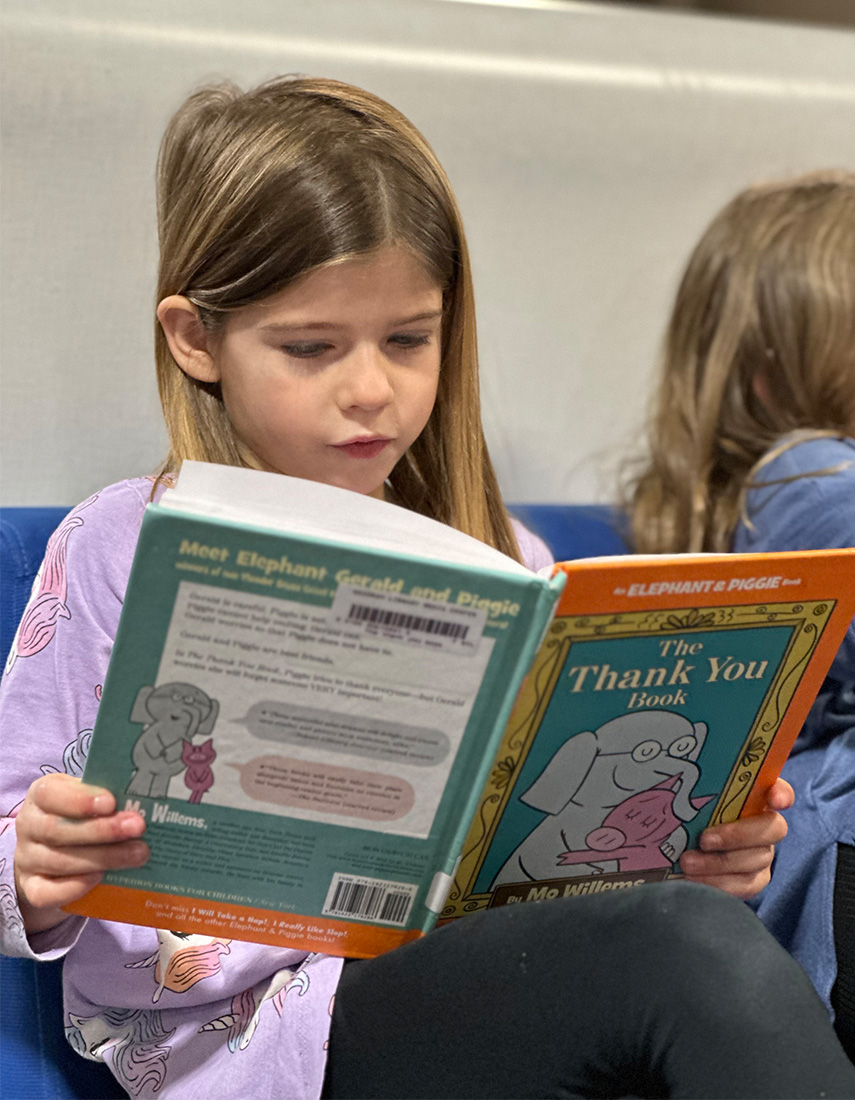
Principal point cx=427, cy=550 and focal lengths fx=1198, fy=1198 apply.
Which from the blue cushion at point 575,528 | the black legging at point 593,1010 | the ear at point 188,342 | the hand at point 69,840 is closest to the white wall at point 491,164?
the blue cushion at point 575,528

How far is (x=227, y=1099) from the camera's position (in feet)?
2.44

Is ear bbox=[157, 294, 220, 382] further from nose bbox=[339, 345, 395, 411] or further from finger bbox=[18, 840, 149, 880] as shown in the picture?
finger bbox=[18, 840, 149, 880]

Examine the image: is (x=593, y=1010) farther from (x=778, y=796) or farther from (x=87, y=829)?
(x=87, y=829)

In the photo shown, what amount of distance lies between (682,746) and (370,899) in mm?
210

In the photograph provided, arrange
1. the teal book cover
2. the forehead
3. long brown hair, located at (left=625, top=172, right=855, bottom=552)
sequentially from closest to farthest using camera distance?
the teal book cover, the forehead, long brown hair, located at (left=625, top=172, right=855, bottom=552)

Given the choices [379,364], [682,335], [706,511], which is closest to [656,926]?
[379,364]

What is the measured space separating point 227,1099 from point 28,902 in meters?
0.18

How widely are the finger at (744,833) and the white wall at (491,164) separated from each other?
0.66 m

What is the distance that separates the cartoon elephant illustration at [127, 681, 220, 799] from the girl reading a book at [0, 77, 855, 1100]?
26 mm

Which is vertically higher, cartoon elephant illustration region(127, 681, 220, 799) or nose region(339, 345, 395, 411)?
nose region(339, 345, 395, 411)

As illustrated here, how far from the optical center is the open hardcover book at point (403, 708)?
61 cm

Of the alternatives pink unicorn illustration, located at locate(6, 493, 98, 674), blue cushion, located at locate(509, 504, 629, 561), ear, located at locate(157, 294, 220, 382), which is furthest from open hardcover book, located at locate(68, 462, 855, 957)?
blue cushion, located at locate(509, 504, 629, 561)

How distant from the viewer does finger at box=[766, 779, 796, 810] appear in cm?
78

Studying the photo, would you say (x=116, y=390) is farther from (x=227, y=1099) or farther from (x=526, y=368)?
(x=227, y=1099)
